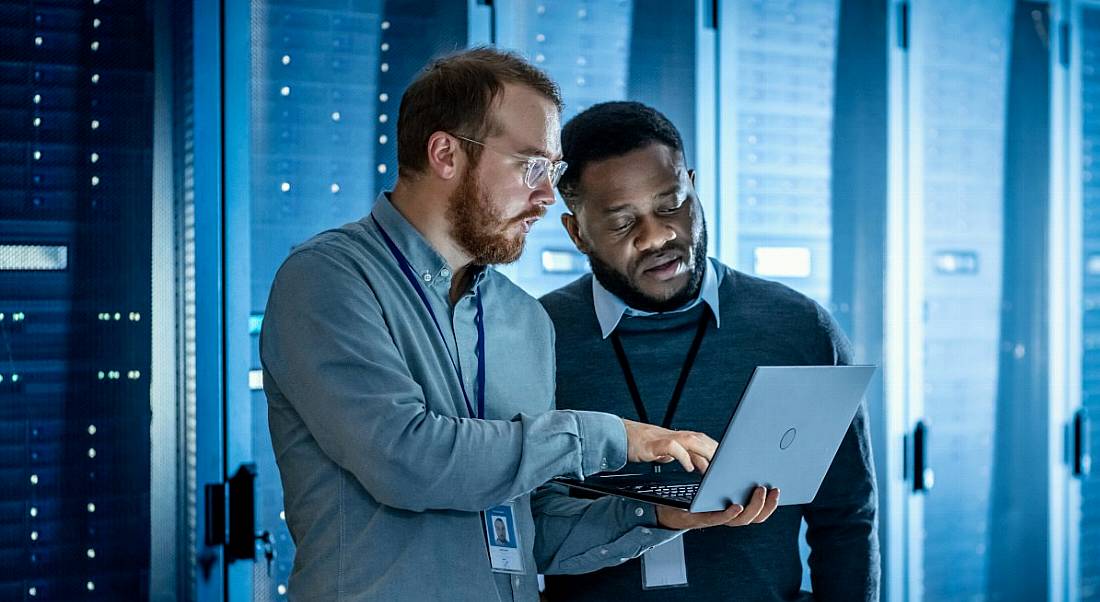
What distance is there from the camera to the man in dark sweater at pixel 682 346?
1.75 m

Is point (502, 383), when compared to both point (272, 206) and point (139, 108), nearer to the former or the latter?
point (272, 206)

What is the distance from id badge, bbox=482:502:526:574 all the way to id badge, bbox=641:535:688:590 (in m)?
0.37

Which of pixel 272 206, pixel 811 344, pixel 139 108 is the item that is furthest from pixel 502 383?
pixel 139 108

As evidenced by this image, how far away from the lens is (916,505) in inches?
120

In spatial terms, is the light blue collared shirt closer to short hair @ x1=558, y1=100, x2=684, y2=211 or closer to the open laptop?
the open laptop

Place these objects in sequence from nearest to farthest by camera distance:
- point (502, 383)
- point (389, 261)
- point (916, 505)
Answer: point (389, 261), point (502, 383), point (916, 505)

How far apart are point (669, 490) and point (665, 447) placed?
100 mm

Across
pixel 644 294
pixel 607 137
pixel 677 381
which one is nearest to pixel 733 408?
pixel 677 381

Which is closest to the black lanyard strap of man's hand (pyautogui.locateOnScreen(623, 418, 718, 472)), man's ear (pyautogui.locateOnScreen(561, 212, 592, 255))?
man's ear (pyautogui.locateOnScreen(561, 212, 592, 255))

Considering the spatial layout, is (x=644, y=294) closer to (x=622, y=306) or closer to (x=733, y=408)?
(x=622, y=306)

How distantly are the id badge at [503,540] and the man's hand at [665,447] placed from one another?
187 millimetres

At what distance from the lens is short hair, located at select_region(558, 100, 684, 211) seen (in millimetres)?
1809

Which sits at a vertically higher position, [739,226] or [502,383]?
[739,226]

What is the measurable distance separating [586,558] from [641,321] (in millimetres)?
457
